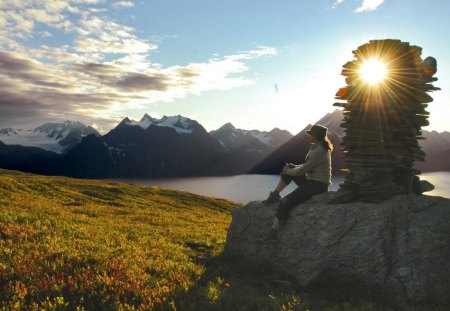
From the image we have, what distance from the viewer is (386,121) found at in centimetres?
1435

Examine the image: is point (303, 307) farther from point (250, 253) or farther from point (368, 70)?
point (368, 70)

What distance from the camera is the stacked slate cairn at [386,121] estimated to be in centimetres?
1411

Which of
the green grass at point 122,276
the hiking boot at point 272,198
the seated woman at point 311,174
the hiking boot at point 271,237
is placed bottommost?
the green grass at point 122,276

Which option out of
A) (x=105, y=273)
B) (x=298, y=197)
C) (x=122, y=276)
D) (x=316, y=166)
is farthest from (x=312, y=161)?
(x=105, y=273)

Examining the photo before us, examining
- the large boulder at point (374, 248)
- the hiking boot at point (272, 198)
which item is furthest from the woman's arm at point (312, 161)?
the hiking boot at point (272, 198)

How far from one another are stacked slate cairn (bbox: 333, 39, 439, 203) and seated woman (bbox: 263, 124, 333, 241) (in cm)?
87

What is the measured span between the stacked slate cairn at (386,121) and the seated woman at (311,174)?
0.87m

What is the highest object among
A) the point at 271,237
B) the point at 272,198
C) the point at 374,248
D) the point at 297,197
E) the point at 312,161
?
the point at 312,161

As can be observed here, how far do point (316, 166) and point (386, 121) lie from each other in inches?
120

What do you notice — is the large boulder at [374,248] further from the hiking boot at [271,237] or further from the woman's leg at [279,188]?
the woman's leg at [279,188]

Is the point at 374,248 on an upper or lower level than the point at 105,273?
upper

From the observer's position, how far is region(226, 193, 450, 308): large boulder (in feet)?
38.2

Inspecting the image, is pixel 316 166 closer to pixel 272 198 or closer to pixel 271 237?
pixel 272 198

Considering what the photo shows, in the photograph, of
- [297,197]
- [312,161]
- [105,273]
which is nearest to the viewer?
[105,273]
